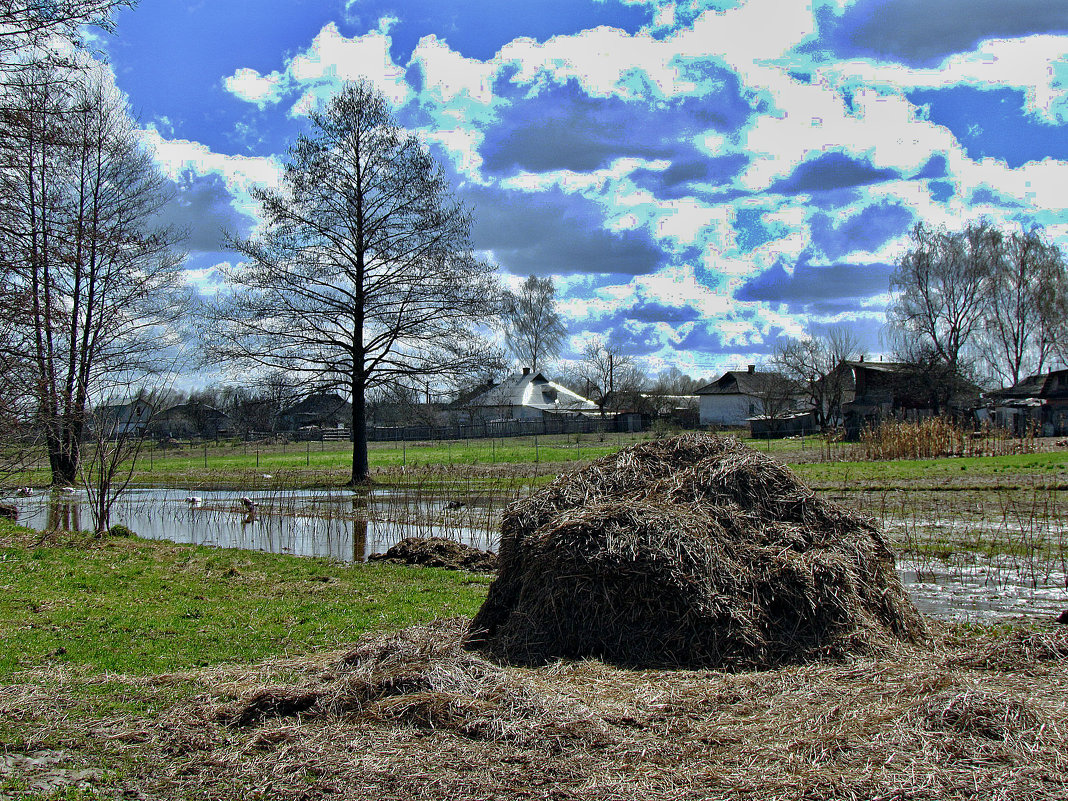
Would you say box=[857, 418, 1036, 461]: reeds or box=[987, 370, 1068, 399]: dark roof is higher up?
box=[987, 370, 1068, 399]: dark roof

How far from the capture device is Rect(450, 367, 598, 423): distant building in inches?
3253

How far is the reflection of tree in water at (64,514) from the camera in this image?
19.9 metres

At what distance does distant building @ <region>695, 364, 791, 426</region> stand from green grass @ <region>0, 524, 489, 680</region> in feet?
214

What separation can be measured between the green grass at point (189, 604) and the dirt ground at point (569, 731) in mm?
1236

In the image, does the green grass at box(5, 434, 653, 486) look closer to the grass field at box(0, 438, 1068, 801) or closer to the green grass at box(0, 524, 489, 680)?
the green grass at box(0, 524, 489, 680)

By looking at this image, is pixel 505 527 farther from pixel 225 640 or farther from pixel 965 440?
pixel 965 440

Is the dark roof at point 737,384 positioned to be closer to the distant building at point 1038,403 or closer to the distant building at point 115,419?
the distant building at point 1038,403

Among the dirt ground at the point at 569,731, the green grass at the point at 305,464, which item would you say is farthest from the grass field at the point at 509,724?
the green grass at the point at 305,464

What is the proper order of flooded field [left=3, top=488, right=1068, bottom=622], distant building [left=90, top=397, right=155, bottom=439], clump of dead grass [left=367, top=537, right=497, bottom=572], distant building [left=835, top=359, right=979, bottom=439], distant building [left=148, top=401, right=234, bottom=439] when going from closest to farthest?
1. flooded field [left=3, top=488, right=1068, bottom=622]
2. clump of dead grass [left=367, top=537, right=497, bottom=572]
3. distant building [left=90, top=397, right=155, bottom=439]
4. distant building [left=835, top=359, right=979, bottom=439]
5. distant building [left=148, top=401, right=234, bottom=439]

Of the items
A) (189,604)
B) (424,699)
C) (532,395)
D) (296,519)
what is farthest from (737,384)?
(424,699)

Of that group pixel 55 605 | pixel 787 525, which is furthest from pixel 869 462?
pixel 55 605

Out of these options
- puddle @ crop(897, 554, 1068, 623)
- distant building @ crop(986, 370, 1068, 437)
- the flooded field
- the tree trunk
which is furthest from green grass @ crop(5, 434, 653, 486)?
distant building @ crop(986, 370, 1068, 437)

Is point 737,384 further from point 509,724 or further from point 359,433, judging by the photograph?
point 509,724

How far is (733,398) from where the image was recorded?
256ft
